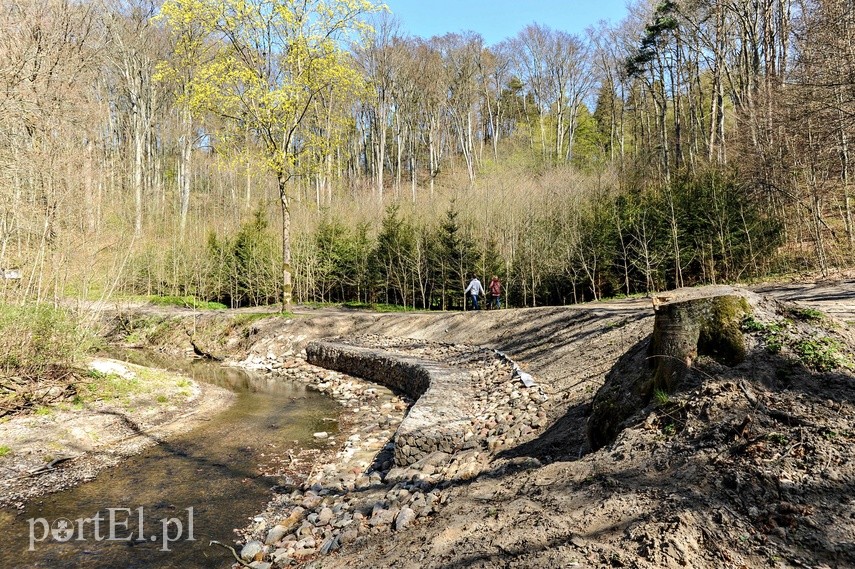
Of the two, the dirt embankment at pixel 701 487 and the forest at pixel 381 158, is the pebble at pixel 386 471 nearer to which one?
the dirt embankment at pixel 701 487

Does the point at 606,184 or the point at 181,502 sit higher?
the point at 606,184

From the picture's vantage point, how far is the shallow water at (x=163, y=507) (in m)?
4.85

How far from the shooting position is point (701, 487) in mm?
2891

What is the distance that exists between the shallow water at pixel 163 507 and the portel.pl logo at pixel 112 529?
0.01 meters

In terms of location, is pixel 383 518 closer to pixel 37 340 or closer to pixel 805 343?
pixel 805 343

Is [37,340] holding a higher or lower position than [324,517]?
higher

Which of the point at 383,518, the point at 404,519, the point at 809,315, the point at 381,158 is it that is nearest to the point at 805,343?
the point at 809,315

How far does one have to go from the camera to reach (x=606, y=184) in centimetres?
2423

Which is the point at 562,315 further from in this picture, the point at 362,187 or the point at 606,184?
the point at 362,187

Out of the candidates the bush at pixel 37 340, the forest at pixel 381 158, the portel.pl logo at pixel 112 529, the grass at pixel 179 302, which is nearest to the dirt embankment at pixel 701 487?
the portel.pl logo at pixel 112 529

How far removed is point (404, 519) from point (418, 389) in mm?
7055

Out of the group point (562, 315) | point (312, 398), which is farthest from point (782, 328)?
point (312, 398)

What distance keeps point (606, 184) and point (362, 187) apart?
20.0 m

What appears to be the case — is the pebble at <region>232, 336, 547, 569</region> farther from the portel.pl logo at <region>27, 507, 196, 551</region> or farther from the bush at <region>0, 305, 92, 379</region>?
the bush at <region>0, 305, 92, 379</region>
